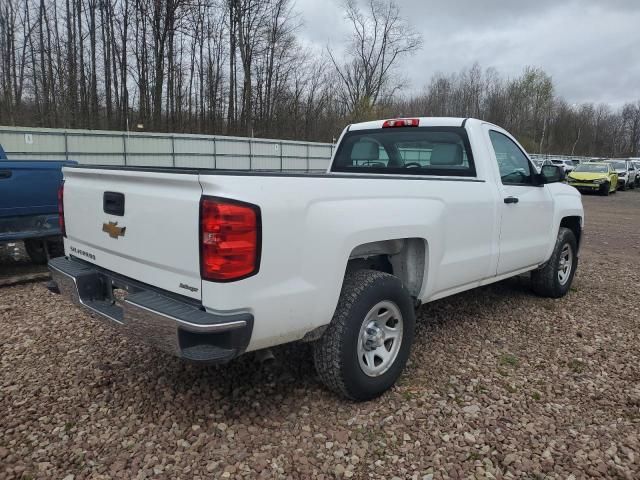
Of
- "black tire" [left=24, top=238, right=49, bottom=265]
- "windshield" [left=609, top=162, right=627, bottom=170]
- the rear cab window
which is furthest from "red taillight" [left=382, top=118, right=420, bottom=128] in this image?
"windshield" [left=609, top=162, right=627, bottom=170]

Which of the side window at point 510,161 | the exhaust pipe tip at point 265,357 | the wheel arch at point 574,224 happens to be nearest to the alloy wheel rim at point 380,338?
the exhaust pipe tip at point 265,357

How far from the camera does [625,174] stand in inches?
1144

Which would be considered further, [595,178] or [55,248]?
[595,178]

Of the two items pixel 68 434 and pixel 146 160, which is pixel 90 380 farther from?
pixel 146 160

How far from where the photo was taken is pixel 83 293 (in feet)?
9.74

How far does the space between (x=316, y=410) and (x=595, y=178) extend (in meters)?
25.3

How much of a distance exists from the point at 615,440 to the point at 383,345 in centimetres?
139

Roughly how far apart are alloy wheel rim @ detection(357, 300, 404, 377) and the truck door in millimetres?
1467

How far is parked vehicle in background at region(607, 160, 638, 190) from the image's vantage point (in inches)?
1134

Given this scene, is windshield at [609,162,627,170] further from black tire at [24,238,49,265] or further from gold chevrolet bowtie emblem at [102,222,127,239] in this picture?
gold chevrolet bowtie emblem at [102,222,127,239]

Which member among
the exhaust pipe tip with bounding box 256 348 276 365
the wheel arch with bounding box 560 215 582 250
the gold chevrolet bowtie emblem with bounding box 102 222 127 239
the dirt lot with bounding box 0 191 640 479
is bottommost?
the dirt lot with bounding box 0 191 640 479

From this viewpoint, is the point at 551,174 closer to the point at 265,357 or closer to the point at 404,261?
the point at 404,261

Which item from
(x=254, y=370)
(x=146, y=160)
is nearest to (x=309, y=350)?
(x=254, y=370)

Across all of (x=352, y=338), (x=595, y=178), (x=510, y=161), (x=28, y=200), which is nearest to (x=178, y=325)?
(x=352, y=338)
